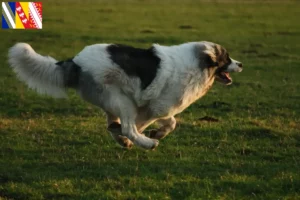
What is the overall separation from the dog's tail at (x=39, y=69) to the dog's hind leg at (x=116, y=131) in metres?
0.74

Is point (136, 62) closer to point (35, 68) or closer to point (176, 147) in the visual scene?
point (35, 68)

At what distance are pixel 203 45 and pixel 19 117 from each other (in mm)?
3775

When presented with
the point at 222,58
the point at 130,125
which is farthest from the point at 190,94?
the point at 130,125

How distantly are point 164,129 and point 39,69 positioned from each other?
69.4 inches

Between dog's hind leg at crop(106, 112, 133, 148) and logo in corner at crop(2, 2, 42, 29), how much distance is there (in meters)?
14.9

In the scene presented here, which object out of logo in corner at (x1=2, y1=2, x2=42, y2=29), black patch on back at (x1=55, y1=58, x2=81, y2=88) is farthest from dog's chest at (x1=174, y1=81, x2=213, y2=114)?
logo in corner at (x1=2, y1=2, x2=42, y2=29)

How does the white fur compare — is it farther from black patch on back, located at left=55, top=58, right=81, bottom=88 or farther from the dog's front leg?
the dog's front leg

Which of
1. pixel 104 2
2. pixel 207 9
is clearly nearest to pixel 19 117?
pixel 207 9

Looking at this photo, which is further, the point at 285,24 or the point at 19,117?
the point at 285,24

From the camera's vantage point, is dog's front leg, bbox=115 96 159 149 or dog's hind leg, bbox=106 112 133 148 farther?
dog's hind leg, bbox=106 112 133 148

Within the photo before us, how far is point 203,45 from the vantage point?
325 inches

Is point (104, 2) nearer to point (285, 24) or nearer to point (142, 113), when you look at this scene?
point (285, 24)

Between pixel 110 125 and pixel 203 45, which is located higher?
pixel 203 45

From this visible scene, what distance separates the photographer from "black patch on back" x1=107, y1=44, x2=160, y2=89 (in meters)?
7.83
